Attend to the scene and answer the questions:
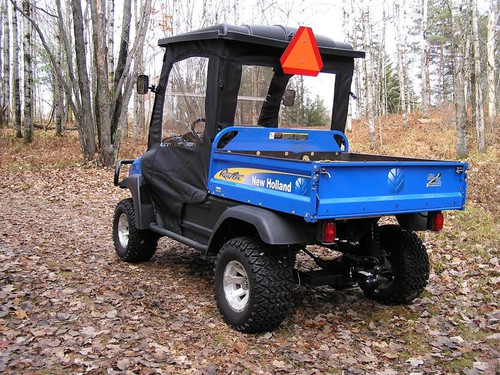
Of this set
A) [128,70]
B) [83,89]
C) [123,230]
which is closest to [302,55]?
[123,230]

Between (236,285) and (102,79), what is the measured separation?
10.5 meters

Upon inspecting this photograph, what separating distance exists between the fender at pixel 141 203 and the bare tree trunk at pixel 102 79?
326 inches

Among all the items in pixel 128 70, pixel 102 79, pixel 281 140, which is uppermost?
pixel 128 70

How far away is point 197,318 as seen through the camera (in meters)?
4.58

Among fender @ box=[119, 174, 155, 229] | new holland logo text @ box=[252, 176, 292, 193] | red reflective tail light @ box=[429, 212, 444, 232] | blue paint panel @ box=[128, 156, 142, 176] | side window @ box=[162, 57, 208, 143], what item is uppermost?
side window @ box=[162, 57, 208, 143]

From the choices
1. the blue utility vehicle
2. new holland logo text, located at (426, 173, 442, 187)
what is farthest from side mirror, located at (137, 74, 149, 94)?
new holland logo text, located at (426, 173, 442, 187)

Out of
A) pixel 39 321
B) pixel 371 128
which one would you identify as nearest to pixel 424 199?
pixel 39 321

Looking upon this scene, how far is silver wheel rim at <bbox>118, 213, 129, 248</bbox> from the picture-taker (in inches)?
255

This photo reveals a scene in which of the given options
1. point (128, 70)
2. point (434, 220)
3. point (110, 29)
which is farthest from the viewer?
point (110, 29)

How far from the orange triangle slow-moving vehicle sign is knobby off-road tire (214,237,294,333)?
1.89 m

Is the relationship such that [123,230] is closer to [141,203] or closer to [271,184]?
[141,203]

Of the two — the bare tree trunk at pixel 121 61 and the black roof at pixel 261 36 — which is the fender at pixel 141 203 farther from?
the bare tree trunk at pixel 121 61

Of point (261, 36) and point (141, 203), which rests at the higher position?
point (261, 36)

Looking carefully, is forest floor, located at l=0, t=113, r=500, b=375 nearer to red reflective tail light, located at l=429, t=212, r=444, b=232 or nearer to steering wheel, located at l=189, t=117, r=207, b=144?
red reflective tail light, located at l=429, t=212, r=444, b=232
